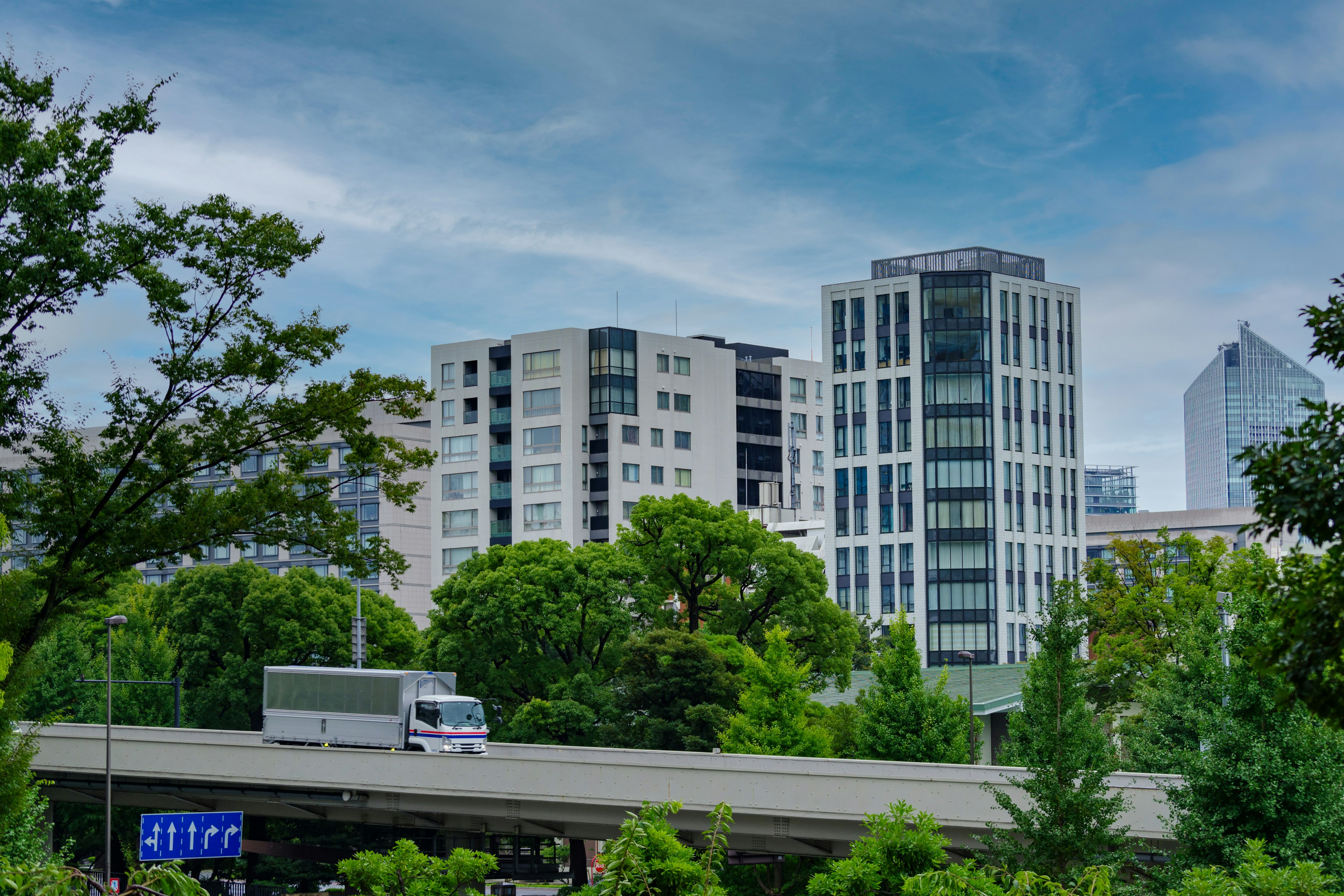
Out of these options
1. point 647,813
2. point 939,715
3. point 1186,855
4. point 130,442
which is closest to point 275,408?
point 130,442

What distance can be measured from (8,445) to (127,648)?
151 ft

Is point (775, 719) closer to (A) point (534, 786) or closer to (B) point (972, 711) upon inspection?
(B) point (972, 711)

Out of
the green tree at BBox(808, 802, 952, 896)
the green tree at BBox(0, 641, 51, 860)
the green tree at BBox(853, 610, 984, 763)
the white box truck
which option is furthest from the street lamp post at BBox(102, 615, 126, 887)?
the green tree at BBox(808, 802, 952, 896)

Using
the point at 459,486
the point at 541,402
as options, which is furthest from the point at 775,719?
the point at 459,486

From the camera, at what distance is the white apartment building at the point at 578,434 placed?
367 feet

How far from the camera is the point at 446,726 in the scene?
1957 inches

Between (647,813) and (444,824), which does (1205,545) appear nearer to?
(444,824)

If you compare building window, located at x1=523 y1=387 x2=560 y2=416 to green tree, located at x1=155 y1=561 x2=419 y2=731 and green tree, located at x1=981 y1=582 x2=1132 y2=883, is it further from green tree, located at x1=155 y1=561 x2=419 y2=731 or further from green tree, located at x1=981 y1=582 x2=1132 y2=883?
green tree, located at x1=981 y1=582 x2=1132 y2=883

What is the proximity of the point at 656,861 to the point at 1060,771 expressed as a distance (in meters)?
18.3

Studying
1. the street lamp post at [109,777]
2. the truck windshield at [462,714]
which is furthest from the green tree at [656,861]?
the truck windshield at [462,714]

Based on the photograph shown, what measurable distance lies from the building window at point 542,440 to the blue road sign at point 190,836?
2950 inches

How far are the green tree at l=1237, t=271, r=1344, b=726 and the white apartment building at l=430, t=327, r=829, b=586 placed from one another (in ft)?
327

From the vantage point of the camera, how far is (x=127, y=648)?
2913 inches

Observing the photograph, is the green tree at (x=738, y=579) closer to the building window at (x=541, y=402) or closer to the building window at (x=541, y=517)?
the building window at (x=541, y=517)
